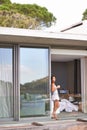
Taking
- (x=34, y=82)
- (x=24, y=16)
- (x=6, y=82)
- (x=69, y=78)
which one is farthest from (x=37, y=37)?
(x=24, y=16)

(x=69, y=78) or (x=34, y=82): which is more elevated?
(x=69, y=78)

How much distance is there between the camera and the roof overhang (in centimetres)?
948

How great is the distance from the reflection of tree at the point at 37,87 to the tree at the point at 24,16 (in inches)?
621

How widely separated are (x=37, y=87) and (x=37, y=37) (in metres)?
1.75

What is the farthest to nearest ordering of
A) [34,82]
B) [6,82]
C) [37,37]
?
[34,82] < [6,82] < [37,37]

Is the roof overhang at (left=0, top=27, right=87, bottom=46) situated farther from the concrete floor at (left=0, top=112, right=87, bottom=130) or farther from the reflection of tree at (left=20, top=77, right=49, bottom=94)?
the concrete floor at (left=0, top=112, right=87, bottom=130)

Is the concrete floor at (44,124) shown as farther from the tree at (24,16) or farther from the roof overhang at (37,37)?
the tree at (24,16)

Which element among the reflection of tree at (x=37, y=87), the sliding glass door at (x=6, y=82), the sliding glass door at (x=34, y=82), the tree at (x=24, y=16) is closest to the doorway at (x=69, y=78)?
the sliding glass door at (x=34, y=82)

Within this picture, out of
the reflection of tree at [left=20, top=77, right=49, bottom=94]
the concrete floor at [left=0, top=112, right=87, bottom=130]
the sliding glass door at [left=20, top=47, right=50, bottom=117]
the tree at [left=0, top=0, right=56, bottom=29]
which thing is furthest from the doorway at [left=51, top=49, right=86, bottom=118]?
the tree at [left=0, top=0, right=56, bottom=29]

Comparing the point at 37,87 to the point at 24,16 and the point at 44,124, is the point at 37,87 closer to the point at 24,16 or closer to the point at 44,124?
the point at 44,124

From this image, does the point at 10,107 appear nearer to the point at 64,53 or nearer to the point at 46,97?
the point at 46,97

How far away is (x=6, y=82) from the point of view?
34.4 ft

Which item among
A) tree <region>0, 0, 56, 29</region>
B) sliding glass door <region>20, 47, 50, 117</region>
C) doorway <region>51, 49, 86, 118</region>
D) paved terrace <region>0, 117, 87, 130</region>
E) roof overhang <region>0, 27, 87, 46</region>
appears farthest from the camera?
Answer: tree <region>0, 0, 56, 29</region>

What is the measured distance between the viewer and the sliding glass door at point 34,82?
10.5 metres
